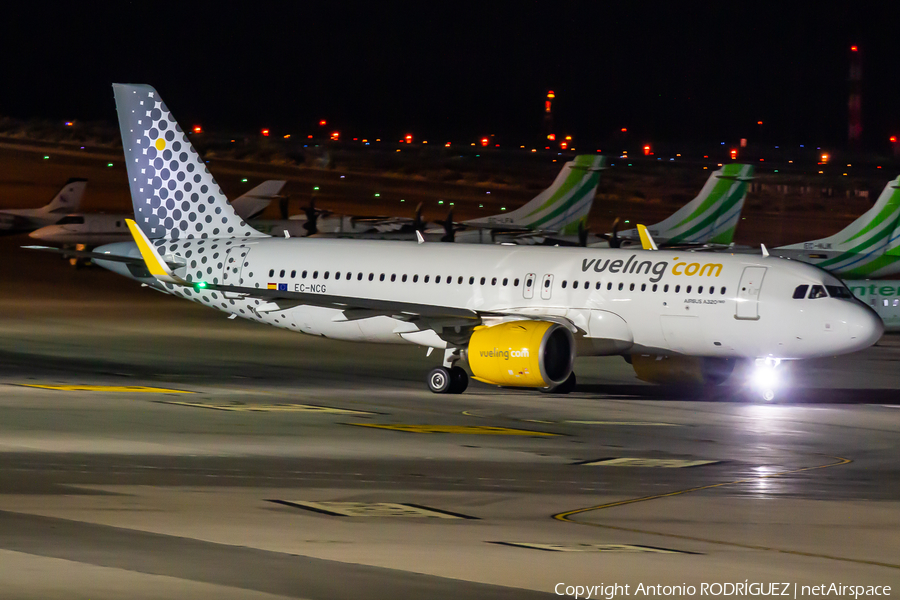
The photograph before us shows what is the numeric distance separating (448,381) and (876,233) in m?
25.5

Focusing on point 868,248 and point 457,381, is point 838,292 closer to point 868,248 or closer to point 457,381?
point 457,381

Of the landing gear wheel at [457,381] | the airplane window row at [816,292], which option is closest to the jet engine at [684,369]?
the airplane window row at [816,292]

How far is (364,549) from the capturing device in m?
15.9


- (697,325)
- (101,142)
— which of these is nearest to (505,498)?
(697,325)

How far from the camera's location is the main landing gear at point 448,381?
1296 inches

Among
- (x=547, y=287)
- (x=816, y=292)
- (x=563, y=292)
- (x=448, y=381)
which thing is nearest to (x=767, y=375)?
(x=816, y=292)

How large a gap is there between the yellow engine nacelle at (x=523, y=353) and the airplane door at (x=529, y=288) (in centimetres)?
213

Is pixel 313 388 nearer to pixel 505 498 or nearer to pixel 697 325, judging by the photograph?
pixel 697 325

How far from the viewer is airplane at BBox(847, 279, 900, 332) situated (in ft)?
147

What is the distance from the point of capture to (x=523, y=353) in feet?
101

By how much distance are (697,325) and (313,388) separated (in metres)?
9.15

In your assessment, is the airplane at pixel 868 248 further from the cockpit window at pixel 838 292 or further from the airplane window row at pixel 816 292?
the airplane window row at pixel 816 292

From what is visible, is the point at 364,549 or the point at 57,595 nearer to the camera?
the point at 57,595

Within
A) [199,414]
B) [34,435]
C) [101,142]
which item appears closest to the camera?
[34,435]
